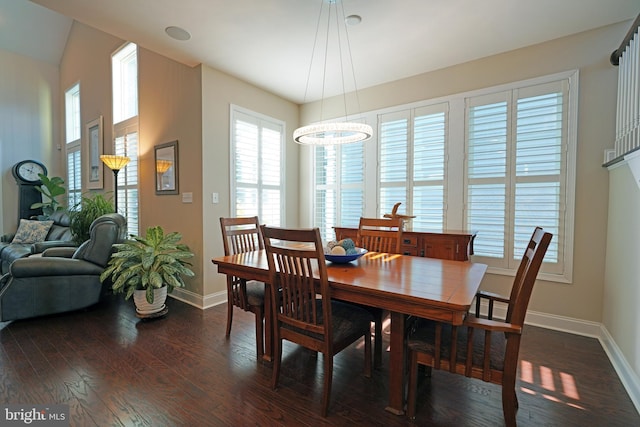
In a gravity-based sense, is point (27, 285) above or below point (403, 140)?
below

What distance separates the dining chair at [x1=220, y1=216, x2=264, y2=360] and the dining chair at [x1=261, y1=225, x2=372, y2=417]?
44 centimetres

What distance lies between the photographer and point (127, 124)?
14.6 feet

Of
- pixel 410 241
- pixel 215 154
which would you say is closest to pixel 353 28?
pixel 215 154

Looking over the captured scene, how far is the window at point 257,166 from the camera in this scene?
3.71 metres

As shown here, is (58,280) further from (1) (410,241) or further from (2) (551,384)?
(2) (551,384)

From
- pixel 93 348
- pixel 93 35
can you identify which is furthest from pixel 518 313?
pixel 93 35

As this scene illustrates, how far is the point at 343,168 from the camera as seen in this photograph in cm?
424

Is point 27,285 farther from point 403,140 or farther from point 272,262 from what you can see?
point 403,140

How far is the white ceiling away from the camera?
7.54 ft

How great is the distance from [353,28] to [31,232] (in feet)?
20.1

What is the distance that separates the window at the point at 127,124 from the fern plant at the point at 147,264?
1568mm

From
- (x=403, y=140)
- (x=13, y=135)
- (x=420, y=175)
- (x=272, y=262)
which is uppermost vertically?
(x=13, y=135)

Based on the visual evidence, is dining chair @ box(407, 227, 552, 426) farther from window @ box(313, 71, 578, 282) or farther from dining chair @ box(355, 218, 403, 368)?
window @ box(313, 71, 578, 282)

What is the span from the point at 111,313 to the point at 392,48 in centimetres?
412
